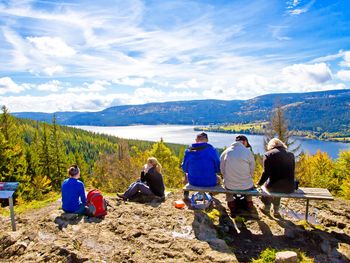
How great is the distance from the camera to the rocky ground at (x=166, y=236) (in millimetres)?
6172

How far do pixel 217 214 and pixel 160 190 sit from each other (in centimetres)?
258

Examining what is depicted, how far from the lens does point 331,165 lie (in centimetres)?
4069

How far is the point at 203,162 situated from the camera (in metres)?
8.87

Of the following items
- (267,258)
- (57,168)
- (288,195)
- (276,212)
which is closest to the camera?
(267,258)

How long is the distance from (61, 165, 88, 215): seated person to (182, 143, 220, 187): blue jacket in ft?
11.3

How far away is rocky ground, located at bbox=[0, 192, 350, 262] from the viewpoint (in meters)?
6.17

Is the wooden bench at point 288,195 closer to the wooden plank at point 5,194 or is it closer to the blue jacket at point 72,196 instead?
the blue jacket at point 72,196

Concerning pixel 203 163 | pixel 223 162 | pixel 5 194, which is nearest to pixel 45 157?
pixel 5 194

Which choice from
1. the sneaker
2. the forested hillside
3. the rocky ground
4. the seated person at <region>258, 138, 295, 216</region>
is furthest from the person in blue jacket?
the forested hillside

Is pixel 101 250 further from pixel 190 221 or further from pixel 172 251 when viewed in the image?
pixel 190 221

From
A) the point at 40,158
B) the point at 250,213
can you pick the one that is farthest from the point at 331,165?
the point at 40,158

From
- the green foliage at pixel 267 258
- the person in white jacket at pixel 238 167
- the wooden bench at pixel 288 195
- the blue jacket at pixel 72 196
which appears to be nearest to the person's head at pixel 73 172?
the blue jacket at pixel 72 196

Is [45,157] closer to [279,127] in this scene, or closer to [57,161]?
[57,161]

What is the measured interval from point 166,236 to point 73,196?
10.7 feet
